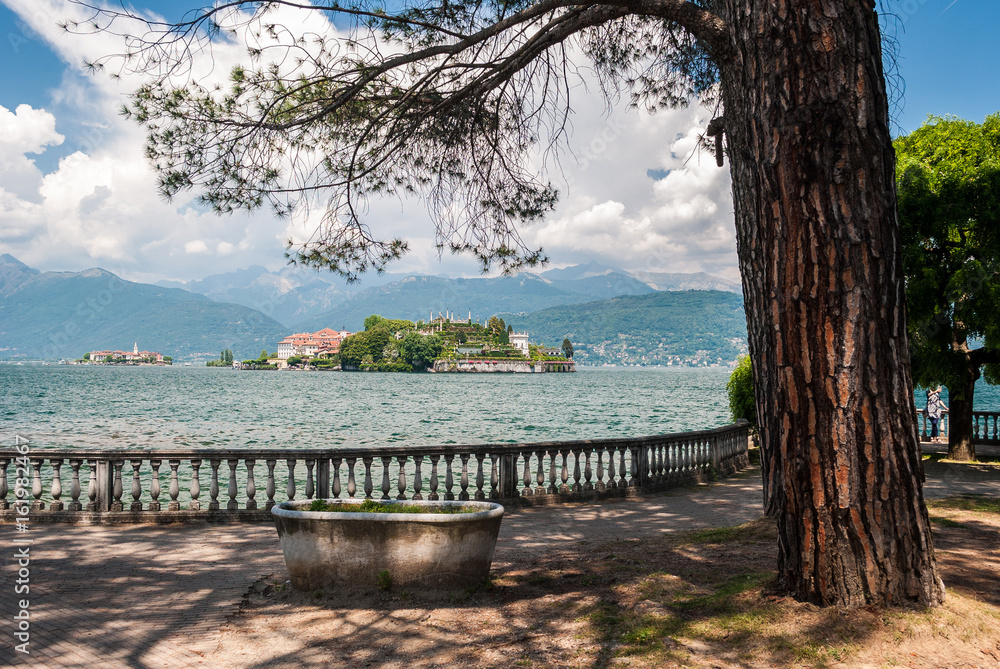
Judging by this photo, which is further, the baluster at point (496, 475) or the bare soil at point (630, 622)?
the baluster at point (496, 475)

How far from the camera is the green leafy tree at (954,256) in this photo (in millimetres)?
14062

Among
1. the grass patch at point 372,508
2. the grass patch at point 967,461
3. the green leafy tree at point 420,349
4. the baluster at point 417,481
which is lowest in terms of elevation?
the grass patch at point 967,461

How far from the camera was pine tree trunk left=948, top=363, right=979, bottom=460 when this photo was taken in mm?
15359

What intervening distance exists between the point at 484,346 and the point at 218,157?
188 m

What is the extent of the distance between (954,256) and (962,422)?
4122mm

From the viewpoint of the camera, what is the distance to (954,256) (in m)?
15.0

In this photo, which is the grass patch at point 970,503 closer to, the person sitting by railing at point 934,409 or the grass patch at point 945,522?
the grass patch at point 945,522

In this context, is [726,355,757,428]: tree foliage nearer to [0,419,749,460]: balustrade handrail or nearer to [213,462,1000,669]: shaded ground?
[0,419,749,460]: balustrade handrail

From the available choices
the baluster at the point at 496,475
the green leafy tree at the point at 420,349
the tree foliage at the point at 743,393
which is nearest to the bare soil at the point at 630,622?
the baluster at the point at 496,475

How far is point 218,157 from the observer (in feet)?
23.0

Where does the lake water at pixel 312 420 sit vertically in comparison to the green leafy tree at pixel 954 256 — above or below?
below

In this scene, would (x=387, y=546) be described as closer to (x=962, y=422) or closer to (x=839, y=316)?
(x=839, y=316)

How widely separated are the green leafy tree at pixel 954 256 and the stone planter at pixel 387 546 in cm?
1360

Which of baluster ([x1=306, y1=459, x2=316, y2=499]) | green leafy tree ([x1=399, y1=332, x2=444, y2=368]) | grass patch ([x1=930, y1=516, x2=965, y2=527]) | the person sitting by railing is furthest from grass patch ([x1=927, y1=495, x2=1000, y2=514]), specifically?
green leafy tree ([x1=399, y1=332, x2=444, y2=368])
